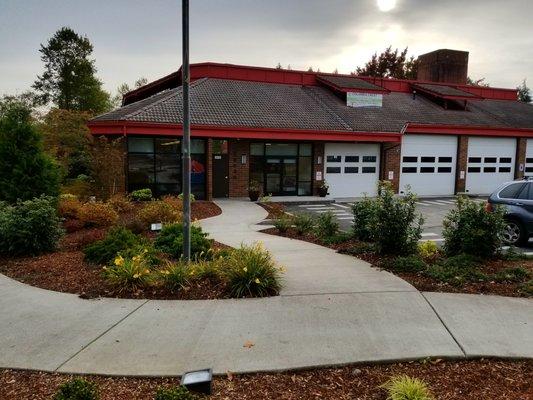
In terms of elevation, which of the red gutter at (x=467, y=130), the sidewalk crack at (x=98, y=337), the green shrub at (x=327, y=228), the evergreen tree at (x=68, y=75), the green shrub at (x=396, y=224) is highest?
the evergreen tree at (x=68, y=75)

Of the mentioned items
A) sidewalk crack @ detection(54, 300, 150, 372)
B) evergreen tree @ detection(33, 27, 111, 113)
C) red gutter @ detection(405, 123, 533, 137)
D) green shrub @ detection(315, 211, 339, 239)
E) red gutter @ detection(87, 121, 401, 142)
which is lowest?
sidewalk crack @ detection(54, 300, 150, 372)

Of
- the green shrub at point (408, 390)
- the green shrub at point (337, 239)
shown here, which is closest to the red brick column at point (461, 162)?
the green shrub at point (337, 239)

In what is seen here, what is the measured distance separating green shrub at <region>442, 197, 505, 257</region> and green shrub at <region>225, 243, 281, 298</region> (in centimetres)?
355

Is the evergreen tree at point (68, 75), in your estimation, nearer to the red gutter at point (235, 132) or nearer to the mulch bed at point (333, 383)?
the red gutter at point (235, 132)

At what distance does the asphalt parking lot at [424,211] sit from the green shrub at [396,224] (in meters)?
3.51

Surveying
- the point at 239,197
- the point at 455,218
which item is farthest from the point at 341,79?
the point at 455,218

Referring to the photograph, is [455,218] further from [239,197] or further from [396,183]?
[396,183]

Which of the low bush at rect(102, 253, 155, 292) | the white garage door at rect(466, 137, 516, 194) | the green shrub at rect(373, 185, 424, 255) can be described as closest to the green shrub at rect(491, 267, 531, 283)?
the green shrub at rect(373, 185, 424, 255)

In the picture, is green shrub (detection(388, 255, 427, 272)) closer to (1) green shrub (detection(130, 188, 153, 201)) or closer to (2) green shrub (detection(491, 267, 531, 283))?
(2) green shrub (detection(491, 267, 531, 283))

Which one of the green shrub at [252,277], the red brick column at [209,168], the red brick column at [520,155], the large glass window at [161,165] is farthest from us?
the red brick column at [520,155]

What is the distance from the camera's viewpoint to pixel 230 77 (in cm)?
2478

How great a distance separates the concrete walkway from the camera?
13.4 feet

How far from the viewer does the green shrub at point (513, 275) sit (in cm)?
652

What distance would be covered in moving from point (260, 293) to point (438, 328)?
227 cm
